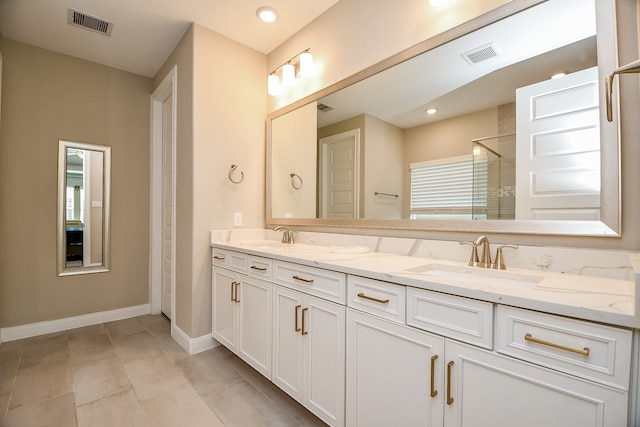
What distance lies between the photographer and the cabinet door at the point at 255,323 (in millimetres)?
1789

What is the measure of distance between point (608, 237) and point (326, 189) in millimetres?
1539

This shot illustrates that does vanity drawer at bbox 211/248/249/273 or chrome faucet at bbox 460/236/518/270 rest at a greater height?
chrome faucet at bbox 460/236/518/270

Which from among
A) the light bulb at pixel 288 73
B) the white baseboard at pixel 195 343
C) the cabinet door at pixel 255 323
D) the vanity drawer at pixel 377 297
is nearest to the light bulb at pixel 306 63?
the light bulb at pixel 288 73

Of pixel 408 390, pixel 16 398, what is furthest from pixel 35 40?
pixel 408 390

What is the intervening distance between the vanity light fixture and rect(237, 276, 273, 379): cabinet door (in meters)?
1.61

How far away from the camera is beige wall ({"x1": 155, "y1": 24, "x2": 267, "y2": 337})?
92.5 inches

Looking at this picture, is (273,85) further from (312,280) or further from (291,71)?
(312,280)

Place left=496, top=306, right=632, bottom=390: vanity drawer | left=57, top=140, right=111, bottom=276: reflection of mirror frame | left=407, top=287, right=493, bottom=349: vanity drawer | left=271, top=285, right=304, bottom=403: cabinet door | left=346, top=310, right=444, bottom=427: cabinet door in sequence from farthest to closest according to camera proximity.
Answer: left=57, top=140, right=111, bottom=276: reflection of mirror frame
left=271, top=285, right=304, bottom=403: cabinet door
left=346, top=310, right=444, bottom=427: cabinet door
left=407, top=287, right=493, bottom=349: vanity drawer
left=496, top=306, right=632, bottom=390: vanity drawer

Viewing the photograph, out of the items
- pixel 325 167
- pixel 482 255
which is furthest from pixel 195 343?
pixel 482 255

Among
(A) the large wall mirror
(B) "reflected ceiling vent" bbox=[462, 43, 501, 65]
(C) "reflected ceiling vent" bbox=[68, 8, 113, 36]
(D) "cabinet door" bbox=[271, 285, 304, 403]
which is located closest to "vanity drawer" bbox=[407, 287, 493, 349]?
(A) the large wall mirror

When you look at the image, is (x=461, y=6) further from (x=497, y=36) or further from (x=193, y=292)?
(x=193, y=292)

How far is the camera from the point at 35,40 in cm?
260

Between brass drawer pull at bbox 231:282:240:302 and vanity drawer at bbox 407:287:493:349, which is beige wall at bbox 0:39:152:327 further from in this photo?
vanity drawer at bbox 407:287:493:349

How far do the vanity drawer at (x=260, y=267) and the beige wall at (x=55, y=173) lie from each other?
1.95 metres
